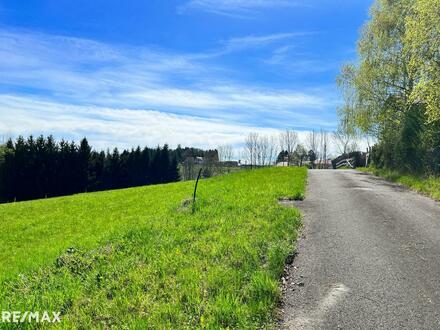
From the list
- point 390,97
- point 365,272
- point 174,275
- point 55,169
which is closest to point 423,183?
point 390,97

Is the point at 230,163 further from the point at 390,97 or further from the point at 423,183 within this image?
the point at 423,183

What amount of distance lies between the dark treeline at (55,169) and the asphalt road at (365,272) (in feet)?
182

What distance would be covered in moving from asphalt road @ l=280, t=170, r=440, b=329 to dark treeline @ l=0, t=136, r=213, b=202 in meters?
55.6


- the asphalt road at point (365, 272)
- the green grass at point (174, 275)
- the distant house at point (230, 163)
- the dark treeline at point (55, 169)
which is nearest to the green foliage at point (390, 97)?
the asphalt road at point (365, 272)

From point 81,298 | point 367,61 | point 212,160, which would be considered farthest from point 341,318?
point 212,160

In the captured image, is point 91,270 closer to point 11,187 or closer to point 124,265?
point 124,265

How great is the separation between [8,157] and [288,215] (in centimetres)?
5700

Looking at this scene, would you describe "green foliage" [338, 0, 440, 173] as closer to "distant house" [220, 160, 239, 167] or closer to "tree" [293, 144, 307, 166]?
"tree" [293, 144, 307, 166]

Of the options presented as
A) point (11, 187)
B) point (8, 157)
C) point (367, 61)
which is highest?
point (367, 61)

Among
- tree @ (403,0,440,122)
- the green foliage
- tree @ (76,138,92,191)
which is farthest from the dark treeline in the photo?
tree @ (403,0,440,122)

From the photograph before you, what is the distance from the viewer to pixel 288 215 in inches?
355

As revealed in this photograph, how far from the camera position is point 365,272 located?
5.45 metres

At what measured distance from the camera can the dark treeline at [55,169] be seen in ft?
179

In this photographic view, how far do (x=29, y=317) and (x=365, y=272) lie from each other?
4.71 m
